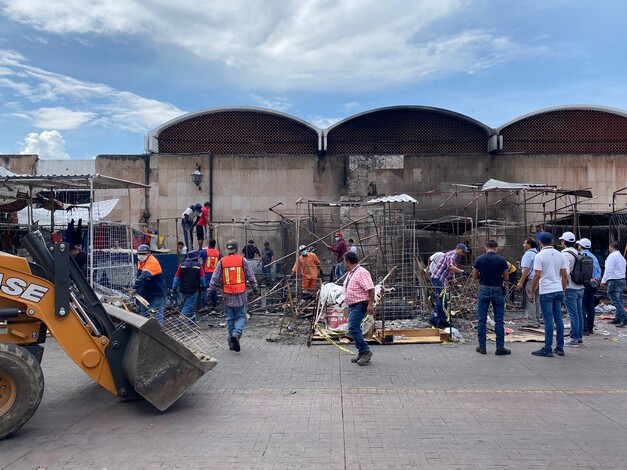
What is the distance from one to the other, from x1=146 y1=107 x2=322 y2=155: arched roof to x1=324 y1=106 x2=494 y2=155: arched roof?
46.3 inches

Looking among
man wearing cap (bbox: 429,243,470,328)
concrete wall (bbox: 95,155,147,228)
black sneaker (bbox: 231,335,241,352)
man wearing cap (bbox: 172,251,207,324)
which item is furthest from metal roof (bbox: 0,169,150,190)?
concrete wall (bbox: 95,155,147,228)

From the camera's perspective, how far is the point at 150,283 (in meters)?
8.98

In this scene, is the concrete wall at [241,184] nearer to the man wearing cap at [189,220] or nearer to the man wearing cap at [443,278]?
the man wearing cap at [189,220]

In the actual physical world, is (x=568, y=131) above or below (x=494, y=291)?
above

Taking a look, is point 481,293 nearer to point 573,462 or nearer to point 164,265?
point 573,462

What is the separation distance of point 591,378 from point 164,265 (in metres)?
9.54

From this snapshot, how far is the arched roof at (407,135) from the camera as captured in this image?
17953 mm

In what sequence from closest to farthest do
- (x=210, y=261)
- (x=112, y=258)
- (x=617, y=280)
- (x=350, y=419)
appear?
(x=350, y=419), (x=617, y=280), (x=112, y=258), (x=210, y=261)

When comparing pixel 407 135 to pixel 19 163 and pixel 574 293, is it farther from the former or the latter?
pixel 19 163

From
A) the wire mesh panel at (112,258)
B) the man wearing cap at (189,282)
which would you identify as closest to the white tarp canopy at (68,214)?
the wire mesh panel at (112,258)

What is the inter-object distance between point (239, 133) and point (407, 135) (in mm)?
5968

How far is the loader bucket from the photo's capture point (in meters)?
5.04

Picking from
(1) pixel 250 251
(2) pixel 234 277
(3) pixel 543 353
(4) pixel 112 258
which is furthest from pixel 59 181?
(3) pixel 543 353

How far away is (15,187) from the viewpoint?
991cm
